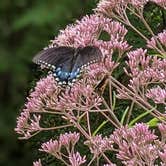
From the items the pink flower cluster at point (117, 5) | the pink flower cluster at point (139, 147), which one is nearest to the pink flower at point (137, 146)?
the pink flower cluster at point (139, 147)

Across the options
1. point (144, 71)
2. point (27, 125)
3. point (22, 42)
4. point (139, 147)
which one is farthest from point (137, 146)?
point (22, 42)

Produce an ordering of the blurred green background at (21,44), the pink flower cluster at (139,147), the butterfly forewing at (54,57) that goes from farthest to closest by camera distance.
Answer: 1. the blurred green background at (21,44)
2. the butterfly forewing at (54,57)
3. the pink flower cluster at (139,147)

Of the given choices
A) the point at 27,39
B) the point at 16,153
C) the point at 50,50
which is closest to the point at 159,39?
the point at 50,50

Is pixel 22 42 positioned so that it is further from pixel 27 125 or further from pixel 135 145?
pixel 135 145

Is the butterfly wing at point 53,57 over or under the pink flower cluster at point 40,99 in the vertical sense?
over

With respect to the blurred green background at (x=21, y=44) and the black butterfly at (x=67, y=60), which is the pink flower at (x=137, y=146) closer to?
the black butterfly at (x=67, y=60)

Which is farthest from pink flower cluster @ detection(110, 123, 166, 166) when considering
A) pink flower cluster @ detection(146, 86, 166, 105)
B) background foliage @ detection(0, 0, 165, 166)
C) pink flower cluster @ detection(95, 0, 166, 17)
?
background foliage @ detection(0, 0, 165, 166)
